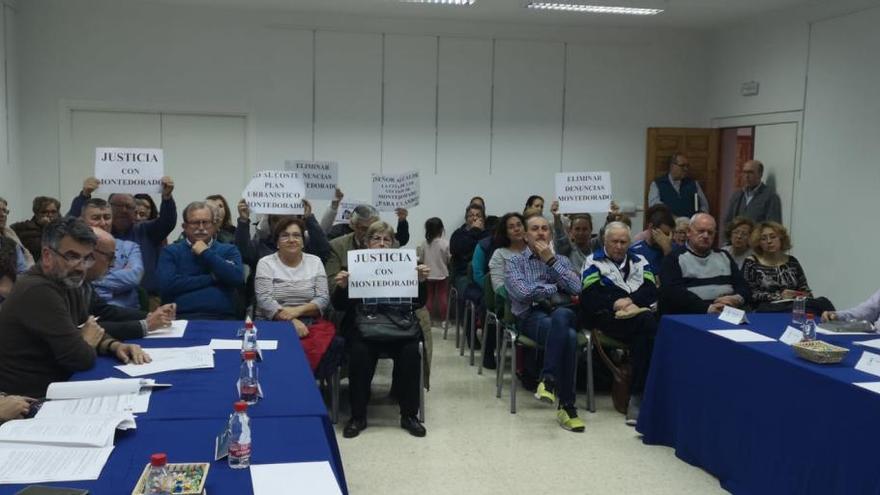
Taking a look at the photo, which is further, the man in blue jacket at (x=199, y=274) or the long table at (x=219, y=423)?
the man in blue jacket at (x=199, y=274)

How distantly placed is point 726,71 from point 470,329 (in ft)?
14.9

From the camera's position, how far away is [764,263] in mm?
4672

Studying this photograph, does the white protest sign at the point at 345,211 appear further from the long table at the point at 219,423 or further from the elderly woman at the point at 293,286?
the long table at the point at 219,423

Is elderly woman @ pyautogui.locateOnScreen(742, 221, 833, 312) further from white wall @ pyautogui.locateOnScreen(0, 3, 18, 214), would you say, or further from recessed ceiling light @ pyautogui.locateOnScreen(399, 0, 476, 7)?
white wall @ pyautogui.locateOnScreen(0, 3, 18, 214)

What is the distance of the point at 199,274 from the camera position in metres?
4.18

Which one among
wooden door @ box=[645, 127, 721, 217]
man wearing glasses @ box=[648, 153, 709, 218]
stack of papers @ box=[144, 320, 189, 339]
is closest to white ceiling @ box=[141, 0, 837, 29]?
wooden door @ box=[645, 127, 721, 217]

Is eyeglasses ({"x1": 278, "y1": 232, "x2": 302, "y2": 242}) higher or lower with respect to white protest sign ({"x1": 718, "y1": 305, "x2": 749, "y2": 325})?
higher

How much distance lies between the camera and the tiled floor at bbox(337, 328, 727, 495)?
3.46 meters

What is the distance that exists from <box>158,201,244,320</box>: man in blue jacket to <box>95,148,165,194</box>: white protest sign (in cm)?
81

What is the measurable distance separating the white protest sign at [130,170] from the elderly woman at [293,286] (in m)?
1.09

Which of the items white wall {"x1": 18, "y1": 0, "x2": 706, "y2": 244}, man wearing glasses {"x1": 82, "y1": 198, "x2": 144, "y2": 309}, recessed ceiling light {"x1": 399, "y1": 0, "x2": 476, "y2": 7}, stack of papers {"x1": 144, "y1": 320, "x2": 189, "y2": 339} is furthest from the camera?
white wall {"x1": 18, "y1": 0, "x2": 706, "y2": 244}

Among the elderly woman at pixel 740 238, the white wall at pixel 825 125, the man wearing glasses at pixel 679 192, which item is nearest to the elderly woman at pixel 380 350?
the elderly woman at pixel 740 238

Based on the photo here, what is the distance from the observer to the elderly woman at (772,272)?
4.57 metres

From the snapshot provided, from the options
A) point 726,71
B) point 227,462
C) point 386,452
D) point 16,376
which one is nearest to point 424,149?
point 726,71
